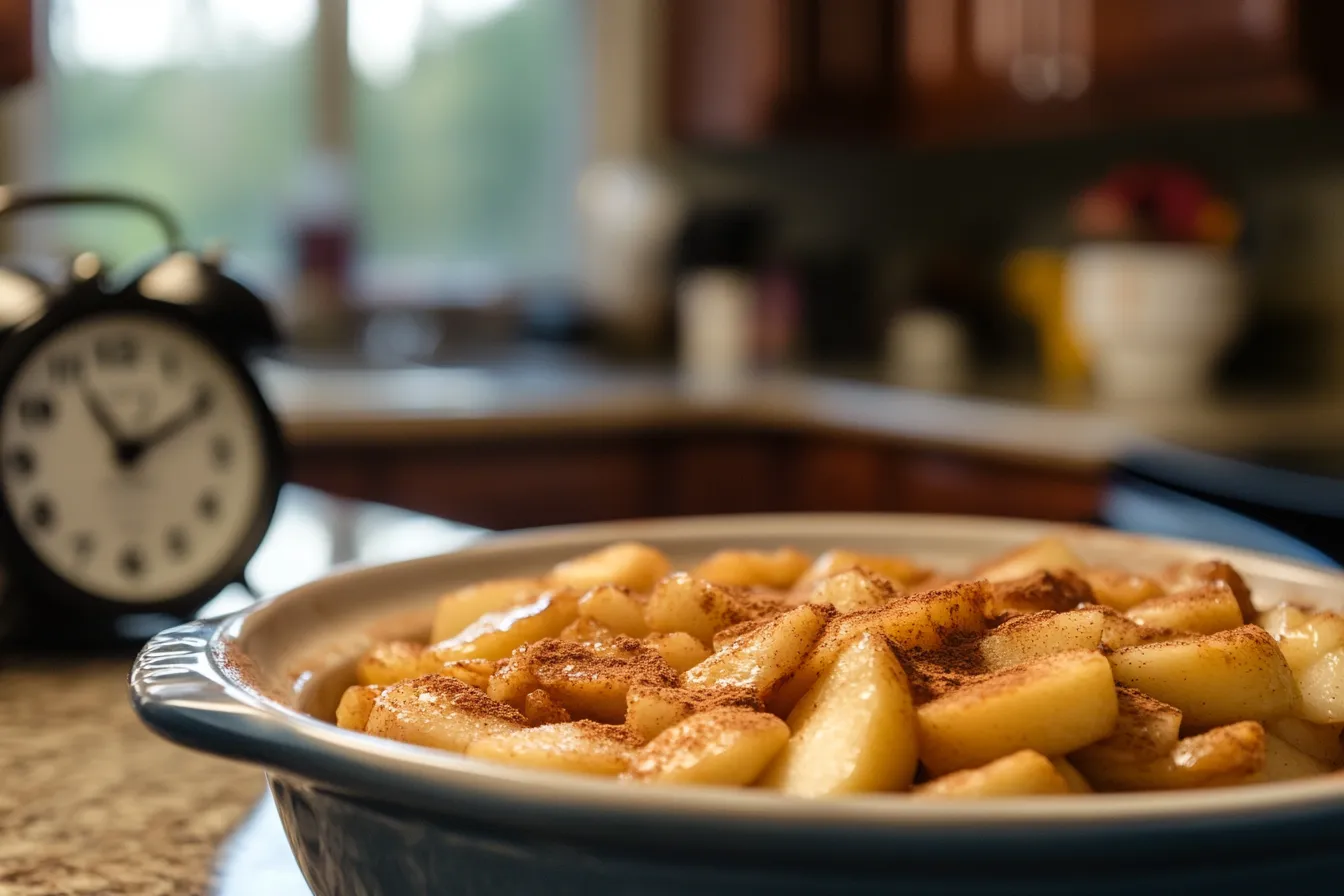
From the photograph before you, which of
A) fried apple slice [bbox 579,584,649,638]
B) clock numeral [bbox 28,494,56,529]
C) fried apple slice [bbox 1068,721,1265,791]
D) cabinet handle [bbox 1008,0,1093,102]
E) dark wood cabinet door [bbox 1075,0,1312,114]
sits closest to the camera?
fried apple slice [bbox 1068,721,1265,791]

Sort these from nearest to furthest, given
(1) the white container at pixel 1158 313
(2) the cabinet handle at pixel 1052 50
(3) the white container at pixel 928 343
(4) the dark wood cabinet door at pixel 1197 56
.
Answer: (4) the dark wood cabinet door at pixel 1197 56
(1) the white container at pixel 1158 313
(2) the cabinet handle at pixel 1052 50
(3) the white container at pixel 928 343

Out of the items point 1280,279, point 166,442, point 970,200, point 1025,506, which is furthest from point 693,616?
point 970,200

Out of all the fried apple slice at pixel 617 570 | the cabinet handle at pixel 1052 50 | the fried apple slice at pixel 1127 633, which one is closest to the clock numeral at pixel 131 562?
the fried apple slice at pixel 617 570

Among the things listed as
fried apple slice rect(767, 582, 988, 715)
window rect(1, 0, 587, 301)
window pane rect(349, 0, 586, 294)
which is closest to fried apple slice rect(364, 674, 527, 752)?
fried apple slice rect(767, 582, 988, 715)

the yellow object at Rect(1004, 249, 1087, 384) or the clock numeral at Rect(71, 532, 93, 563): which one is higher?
the clock numeral at Rect(71, 532, 93, 563)

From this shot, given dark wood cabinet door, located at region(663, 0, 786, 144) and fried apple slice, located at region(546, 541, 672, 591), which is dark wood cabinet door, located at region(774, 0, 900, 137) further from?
fried apple slice, located at region(546, 541, 672, 591)

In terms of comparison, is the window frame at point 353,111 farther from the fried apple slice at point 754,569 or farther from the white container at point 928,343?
the fried apple slice at point 754,569
